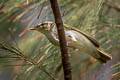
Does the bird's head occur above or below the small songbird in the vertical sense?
above

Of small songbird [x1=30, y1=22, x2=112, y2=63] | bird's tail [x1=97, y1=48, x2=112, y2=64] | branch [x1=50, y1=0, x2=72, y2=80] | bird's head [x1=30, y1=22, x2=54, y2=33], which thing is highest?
branch [x1=50, y1=0, x2=72, y2=80]

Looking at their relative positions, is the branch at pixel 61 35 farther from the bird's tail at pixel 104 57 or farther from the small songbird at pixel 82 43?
the bird's tail at pixel 104 57

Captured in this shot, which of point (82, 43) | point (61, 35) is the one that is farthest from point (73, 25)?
point (61, 35)

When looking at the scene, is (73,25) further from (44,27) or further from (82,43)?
(44,27)

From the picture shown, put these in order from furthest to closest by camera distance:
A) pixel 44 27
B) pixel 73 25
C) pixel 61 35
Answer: pixel 73 25 → pixel 44 27 → pixel 61 35

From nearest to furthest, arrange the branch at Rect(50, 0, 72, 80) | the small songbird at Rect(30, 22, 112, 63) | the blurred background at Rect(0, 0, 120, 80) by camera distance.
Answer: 1. the branch at Rect(50, 0, 72, 80)
2. the blurred background at Rect(0, 0, 120, 80)
3. the small songbird at Rect(30, 22, 112, 63)

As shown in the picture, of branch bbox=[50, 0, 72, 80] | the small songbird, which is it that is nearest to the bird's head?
the small songbird

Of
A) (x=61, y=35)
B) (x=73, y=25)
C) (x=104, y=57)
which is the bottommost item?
(x=104, y=57)

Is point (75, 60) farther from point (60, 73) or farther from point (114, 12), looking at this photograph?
point (114, 12)

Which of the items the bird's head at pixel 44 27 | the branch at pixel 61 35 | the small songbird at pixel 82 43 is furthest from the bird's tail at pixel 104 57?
the branch at pixel 61 35

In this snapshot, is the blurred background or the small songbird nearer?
the blurred background

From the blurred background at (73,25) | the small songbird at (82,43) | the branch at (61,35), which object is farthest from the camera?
the small songbird at (82,43)

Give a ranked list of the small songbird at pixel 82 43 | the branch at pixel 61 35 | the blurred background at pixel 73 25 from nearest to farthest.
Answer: the branch at pixel 61 35, the blurred background at pixel 73 25, the small songbird at pixel 82 43

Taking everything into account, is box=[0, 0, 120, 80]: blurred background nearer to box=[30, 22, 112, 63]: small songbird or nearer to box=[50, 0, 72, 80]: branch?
box=[30, 22, 112, 63]: small songbird
